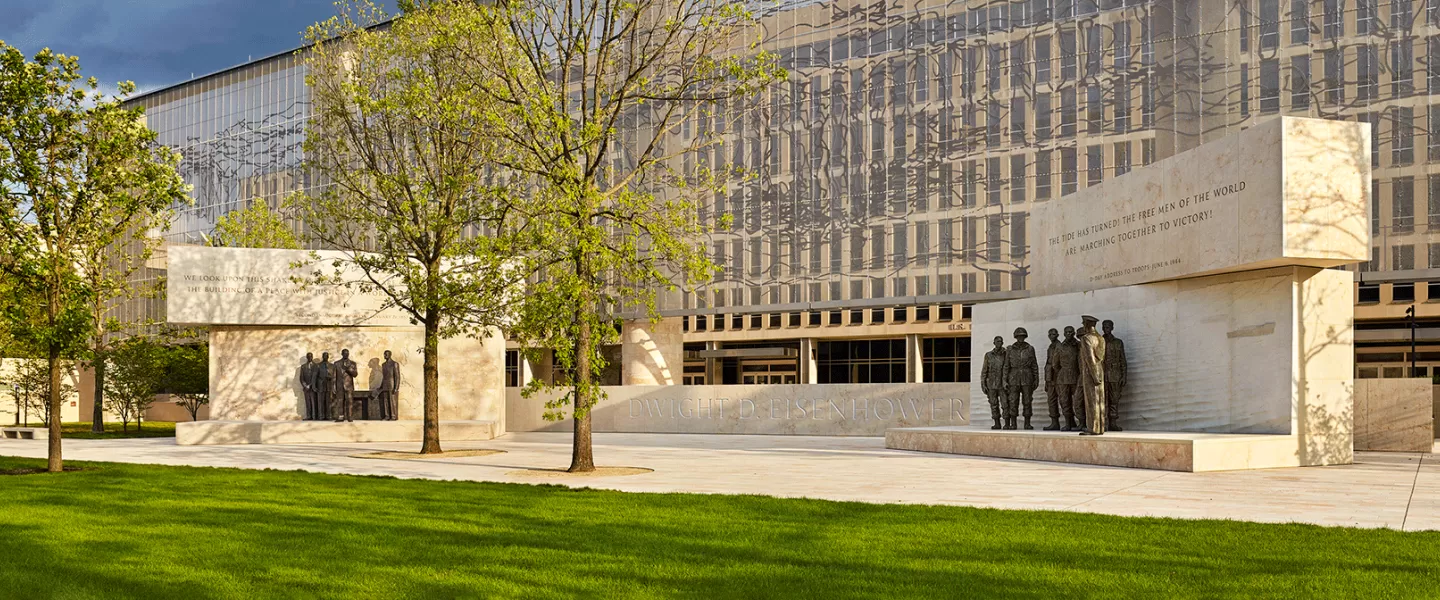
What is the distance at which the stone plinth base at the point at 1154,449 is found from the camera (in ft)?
60.0

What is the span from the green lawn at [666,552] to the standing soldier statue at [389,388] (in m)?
19.5

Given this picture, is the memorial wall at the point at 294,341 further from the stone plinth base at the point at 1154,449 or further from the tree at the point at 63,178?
the stone plinth base at the point at 1154,449

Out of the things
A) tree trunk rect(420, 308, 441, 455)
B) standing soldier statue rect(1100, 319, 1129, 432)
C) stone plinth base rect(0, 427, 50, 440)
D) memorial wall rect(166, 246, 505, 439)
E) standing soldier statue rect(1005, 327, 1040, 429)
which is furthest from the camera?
stone plinth base rect(0, 427, 50, 440)

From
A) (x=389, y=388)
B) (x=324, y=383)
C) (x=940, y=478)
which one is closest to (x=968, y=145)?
(x=389, y=388)

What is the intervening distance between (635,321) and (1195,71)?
29.9 m

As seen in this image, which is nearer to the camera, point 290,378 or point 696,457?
point 696,457

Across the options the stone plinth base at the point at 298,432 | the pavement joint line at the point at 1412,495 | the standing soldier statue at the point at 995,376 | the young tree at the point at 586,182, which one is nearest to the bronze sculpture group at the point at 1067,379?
the standing soldier statue at the point at 995,376

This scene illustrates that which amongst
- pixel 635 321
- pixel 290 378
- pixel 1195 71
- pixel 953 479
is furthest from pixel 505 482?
pixel 635 321

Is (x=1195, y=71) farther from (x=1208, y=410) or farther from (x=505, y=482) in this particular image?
(x=505, y=482)

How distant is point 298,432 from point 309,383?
1.72 m

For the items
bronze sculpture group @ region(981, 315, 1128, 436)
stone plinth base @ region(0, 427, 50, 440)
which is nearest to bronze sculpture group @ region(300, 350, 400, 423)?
stone plinth base @ region(0, 427, 50, 440)

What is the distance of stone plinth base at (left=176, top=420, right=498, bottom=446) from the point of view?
31.7 meters

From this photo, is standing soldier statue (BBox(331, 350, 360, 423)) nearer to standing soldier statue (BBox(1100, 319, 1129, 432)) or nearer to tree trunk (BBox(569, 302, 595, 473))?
tree trunk (BBox(569, 302, 595, 473))

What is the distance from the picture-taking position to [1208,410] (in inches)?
835
